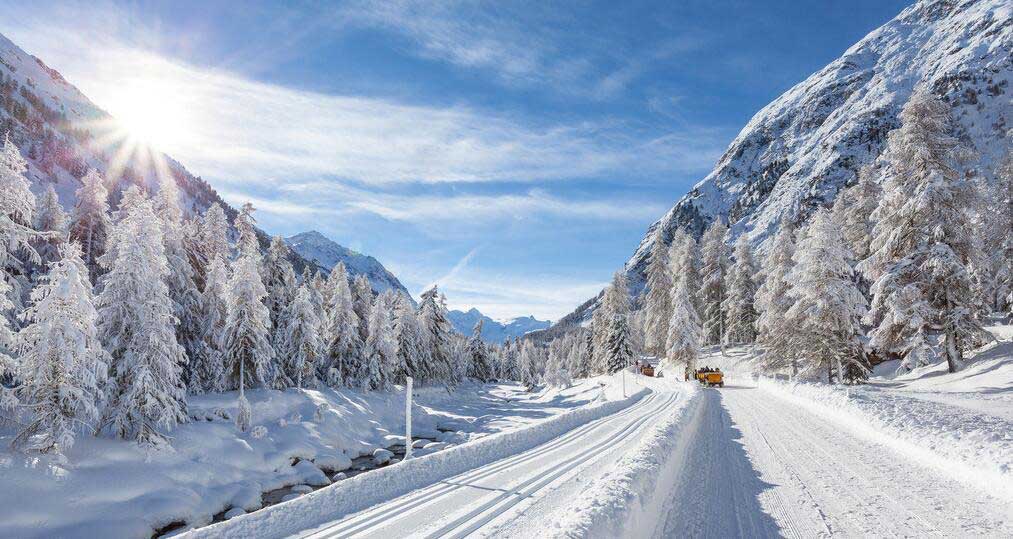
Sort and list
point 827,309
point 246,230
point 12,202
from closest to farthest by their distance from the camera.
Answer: point 12,202 → point 827,309 → point 246,230

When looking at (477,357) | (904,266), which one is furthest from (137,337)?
(477,357)

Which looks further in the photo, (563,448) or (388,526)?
(563,448)

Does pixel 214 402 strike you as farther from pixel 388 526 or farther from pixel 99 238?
pixel 388 526

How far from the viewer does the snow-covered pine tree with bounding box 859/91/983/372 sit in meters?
22.6

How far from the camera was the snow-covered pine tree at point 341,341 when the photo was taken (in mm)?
43094

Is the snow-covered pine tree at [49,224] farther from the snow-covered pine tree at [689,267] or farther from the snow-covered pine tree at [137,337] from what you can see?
the snow-covered pine tree at [689,267]

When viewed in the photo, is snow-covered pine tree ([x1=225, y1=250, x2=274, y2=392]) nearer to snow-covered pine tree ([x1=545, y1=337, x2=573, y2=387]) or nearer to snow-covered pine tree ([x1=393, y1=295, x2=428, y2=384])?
snow-covered pine tree ([x1=393, y1=295, x2=428, y2=384])

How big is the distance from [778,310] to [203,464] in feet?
125

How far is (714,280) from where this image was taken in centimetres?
5594

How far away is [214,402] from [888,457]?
106 ft

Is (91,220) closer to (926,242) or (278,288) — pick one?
(278,288)

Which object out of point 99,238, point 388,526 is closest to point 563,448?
point 388,526

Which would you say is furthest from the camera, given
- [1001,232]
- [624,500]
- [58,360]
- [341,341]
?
[341,341]

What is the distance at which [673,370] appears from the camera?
55406mm
